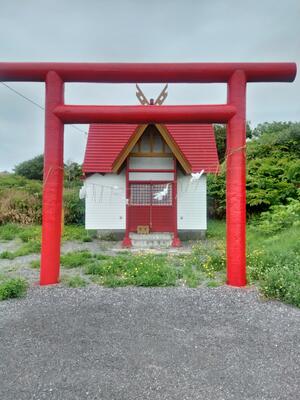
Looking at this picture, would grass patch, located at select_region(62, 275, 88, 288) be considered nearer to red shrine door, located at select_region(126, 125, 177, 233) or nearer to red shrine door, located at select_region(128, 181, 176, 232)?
red shrine door, located at select_region(126, 125, 177, 233)

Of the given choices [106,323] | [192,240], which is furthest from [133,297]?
[192,240]

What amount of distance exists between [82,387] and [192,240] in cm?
995

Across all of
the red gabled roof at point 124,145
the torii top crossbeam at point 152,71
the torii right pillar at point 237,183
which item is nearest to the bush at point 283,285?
the torii right pillar at point 237,183

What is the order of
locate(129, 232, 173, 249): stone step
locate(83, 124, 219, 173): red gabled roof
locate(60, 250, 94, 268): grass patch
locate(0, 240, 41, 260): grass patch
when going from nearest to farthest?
locate(60, 250, 94, 268): grass patch, locate(0, 240, 41, 260): grass patch, locate(129, 232, 173, 249): stone step, locate(83, 124, 219, 173): red gabled roof

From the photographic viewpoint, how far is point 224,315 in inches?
179

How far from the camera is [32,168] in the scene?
Answer: 29328mm

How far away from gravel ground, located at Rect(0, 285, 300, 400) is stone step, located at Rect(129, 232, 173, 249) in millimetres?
6063

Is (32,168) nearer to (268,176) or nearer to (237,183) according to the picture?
(268,176)

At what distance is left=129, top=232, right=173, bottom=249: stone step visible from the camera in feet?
37.8

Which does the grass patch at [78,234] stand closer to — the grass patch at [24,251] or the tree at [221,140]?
the grass patch at [24,251]

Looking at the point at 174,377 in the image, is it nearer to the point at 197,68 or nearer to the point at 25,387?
the point at 25,387

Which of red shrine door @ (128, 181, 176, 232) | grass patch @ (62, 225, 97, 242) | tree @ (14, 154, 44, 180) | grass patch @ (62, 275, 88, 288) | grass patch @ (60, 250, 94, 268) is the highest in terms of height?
tree @ (14, 154, 44, 180)

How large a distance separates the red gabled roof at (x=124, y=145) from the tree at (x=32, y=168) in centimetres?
1692

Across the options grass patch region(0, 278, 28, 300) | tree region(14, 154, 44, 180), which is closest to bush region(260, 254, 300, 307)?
grass patch region(0, 278, 28, 300)
